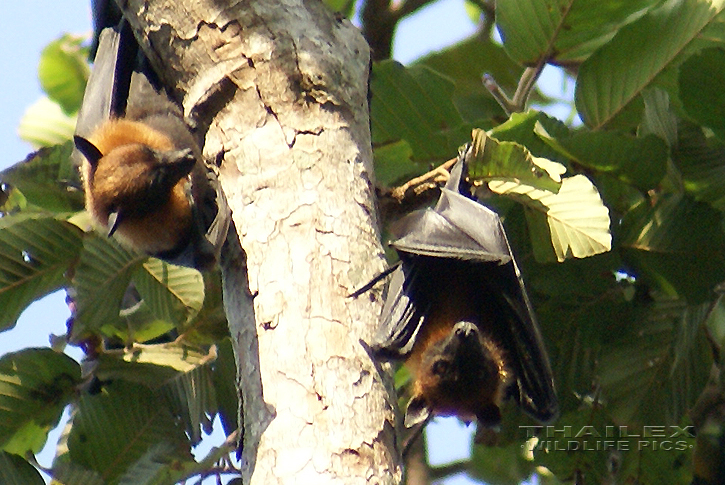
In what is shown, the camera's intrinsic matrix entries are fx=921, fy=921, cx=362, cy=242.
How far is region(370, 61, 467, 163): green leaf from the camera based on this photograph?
3.33m

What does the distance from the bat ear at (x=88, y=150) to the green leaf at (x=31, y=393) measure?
76cm

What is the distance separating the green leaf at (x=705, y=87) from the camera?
2881 millimetres

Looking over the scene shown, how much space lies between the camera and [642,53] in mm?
3178

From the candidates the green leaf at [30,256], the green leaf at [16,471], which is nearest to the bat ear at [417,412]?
the green leaf at [16,471]

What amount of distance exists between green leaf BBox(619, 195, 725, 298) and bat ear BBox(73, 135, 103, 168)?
1991mm

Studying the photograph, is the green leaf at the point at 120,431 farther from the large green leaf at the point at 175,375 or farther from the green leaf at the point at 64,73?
the green leaf at the point at 64,73

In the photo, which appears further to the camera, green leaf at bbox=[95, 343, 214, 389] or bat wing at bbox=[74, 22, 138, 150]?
bat wing at bbox=[74, 22, 138, 150]

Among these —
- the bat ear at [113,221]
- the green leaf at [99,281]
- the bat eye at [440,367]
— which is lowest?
the bat eye at [440,367]

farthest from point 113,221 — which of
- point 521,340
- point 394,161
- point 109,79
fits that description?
point 521,340

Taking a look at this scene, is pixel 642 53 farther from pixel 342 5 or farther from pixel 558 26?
pixel 342 5

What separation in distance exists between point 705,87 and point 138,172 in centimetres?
203

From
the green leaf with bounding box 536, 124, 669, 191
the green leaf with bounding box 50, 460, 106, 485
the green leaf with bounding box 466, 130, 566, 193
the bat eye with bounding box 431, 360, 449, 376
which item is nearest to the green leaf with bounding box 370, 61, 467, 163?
the green leaf with bounding box 536, 124, 669, 191

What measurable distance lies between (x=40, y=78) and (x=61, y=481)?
→ 2.61 m

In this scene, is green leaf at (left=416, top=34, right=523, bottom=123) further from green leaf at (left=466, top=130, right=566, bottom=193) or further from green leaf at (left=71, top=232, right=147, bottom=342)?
green leaf at (left=71, top=232, right=147, bottom=342)
